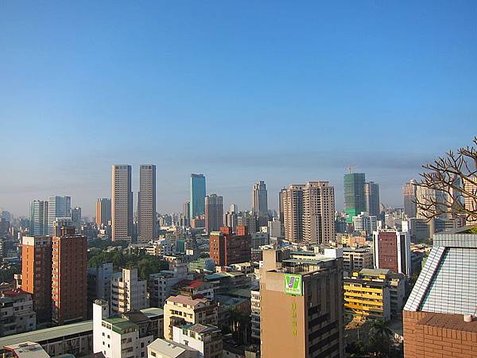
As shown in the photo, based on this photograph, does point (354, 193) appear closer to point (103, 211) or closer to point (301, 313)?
point (103, 211)

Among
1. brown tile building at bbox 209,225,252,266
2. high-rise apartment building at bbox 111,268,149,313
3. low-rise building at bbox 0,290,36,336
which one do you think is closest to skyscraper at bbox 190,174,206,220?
brown tile building at bbox 209,225,252,266

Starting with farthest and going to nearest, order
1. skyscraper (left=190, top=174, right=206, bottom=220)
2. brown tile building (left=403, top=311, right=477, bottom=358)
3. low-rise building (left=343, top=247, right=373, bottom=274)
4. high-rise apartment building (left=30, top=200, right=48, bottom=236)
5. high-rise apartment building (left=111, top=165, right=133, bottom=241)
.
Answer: skyscraper (left=190, top=174, right=206, bottom=220) < high-rise apartment building (left=30, top=200, right=48, bottom=236) < high-rise apartment building (left=111, top=165, right=133, bottom=241) < low-rise building (left=343, top=247, right=373, bottom=274) < brown tile building (left=403, top=311, right=477, bottom=358)

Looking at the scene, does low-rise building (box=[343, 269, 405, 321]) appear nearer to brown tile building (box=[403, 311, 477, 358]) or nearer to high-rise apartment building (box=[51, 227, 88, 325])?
high-rise apartment building (box=[51, 227, 88, 325])

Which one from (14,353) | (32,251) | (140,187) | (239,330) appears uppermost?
(140,187)

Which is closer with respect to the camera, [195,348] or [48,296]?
[195,348]

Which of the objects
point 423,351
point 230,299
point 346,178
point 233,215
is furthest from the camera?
point 346,178

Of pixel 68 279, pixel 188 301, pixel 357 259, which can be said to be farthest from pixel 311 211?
pixel 188 301

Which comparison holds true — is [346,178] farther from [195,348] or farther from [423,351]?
[423,351]

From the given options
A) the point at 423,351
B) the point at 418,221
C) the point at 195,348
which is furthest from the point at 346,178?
the point at 423,351
